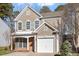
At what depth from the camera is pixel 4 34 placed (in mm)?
6809

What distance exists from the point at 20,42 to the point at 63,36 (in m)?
1.09

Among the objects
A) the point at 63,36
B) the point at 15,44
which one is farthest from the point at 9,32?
the point at 63,36

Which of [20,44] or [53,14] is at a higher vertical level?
[53,14]

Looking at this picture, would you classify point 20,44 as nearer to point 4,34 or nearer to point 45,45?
point 4,34

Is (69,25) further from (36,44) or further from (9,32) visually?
(9,32)

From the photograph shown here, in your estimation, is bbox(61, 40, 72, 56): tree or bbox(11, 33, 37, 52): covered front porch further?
bbox(11, 33, 37, 52): covered front porch

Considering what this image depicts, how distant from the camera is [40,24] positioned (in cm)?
685

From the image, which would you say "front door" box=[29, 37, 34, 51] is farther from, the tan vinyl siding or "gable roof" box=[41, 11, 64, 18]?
"gable roof" box=[41, 11, 64, 18]

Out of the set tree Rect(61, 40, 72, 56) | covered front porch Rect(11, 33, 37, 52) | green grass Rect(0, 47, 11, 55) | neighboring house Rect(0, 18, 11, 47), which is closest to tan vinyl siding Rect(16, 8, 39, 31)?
covered front porch Rect(11, 33, 37, 52)

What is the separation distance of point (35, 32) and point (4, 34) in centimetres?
77

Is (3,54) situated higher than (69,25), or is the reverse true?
(69,25)

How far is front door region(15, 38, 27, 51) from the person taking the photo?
6891 millimetres

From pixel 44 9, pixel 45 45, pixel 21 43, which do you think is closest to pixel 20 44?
pixel 21 43

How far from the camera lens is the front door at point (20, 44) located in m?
6.89
